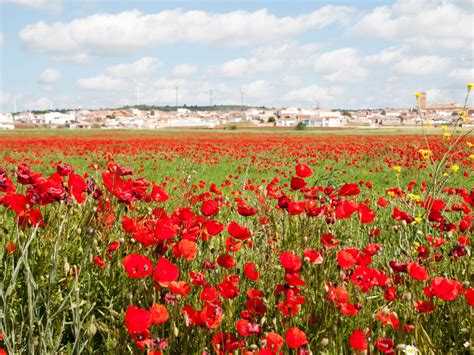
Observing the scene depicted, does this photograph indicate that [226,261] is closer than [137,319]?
No

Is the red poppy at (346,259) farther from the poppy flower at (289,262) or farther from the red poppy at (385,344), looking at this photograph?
the red poppy at (385,344)

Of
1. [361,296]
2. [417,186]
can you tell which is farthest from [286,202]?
[417,186]

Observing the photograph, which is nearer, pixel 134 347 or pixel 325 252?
pixel 134 347

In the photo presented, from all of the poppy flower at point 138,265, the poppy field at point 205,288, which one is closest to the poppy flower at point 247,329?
the poppy field at point 205,288

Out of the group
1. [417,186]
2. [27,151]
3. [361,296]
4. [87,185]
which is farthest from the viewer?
[27,151]

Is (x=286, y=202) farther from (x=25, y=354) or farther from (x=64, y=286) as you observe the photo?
(x=25, y=354)

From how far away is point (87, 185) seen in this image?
2.87 m

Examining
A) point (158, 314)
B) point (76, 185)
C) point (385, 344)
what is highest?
point (76, 185)

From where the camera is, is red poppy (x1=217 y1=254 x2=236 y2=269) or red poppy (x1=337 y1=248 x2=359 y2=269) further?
red poppy (x1=217 y1=254 x2=236 y2=269)

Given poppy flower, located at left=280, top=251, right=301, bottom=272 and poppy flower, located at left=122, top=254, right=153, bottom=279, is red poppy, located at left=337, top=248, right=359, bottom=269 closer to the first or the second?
poppy flower, located at left=280, top=251, right=301, bottom=272

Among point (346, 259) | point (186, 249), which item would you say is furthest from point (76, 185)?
point (346, 259)

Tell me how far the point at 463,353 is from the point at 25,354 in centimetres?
199

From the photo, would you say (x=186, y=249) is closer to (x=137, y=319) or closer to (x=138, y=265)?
(x=138, y=265)

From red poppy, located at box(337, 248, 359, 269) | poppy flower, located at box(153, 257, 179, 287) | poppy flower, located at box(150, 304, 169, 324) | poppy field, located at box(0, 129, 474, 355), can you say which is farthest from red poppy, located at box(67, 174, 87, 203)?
red poppy, located at box(337, 248, 359, 269)
